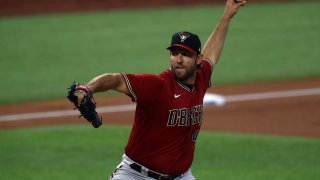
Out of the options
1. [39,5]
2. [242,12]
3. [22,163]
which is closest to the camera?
[22,163]

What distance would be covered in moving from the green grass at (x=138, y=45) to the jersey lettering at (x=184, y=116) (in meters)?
8.30

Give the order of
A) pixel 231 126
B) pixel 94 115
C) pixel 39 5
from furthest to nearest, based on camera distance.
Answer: pixel 39 5, pixel 231 126, pixel 94 115

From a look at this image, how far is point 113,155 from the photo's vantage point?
9992mm

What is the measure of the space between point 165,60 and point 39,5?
27.8 ft

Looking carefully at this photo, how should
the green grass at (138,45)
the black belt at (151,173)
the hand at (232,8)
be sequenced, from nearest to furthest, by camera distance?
the black belt at (151,173), the hand at (232,8), the green grass at (138,45)

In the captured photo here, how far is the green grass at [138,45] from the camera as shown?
1552 cm

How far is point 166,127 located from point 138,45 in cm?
1250

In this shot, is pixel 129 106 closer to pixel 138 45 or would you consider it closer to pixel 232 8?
pixel 138 45

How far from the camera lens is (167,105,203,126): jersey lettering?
5.96 m

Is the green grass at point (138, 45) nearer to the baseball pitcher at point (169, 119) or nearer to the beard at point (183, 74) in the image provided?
the baseball pitcher at point (169, 119)

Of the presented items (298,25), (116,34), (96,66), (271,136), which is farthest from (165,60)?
(271,136)

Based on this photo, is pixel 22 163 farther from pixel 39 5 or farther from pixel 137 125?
pixel 39 5

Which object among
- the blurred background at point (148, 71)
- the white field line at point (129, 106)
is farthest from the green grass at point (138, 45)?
the white field line at point (129, 106)

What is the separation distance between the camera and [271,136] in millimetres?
11086
